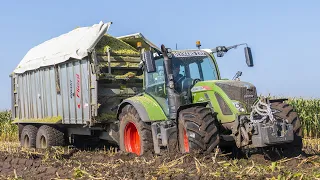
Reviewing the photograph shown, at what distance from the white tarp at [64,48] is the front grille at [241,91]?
386 centimetres

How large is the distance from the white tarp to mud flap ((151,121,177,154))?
2.90 meters

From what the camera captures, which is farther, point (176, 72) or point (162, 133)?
point (176, 72)

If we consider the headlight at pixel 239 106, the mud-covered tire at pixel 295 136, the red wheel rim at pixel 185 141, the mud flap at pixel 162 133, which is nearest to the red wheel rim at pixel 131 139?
the mud flap at pixel 162 133

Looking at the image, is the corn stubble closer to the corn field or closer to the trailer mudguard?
the trailer mudguard

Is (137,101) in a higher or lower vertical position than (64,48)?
lower

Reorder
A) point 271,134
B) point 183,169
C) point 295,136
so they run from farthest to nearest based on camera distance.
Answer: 1. point 295,136
2. point 271,134
3. point 183,169

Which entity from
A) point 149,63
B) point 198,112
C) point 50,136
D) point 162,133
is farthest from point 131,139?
point 50,136

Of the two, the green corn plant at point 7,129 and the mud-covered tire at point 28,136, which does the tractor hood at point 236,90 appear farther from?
the green corn plant at point 7,129

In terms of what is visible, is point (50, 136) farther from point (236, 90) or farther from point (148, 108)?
point (236, 90)

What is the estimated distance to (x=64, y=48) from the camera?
1261 cm

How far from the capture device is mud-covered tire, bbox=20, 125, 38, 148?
1416 centimetres

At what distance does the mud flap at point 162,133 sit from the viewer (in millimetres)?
8945

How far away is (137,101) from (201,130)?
2402mm

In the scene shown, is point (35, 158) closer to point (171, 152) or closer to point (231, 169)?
point (171, 152)
